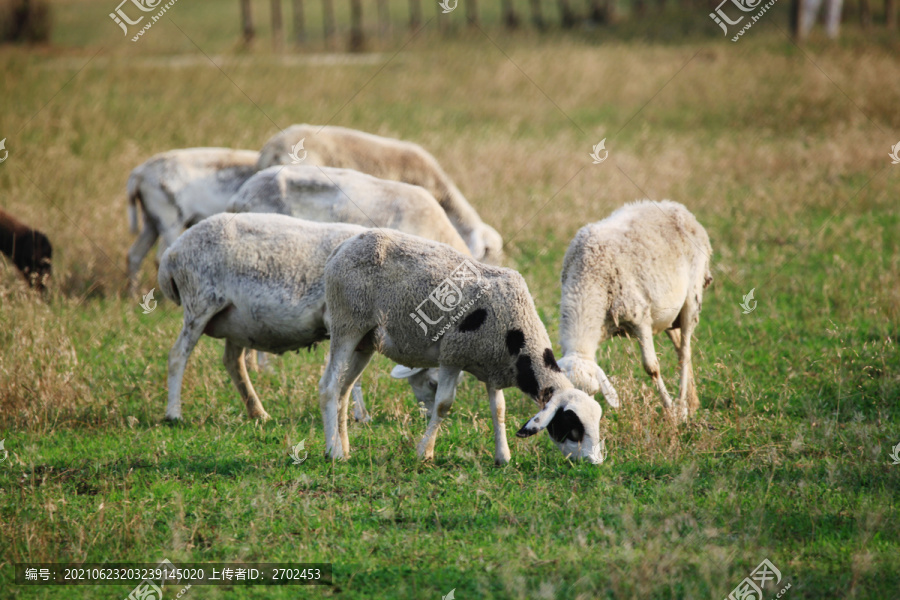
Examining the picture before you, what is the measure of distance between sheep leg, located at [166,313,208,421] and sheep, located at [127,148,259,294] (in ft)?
12.5

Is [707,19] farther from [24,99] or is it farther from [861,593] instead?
[861,593]

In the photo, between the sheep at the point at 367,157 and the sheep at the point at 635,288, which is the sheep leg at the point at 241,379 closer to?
the sheep at the point at 635,288

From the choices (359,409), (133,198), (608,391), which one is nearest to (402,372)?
(359,409)

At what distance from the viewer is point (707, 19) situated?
31.3m

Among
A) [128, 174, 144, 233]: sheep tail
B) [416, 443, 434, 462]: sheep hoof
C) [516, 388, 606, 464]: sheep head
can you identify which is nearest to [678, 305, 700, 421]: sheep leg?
[516, 388, 606, 464]: sheep head

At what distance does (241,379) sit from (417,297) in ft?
6.78

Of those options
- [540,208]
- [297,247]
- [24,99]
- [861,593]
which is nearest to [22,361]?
[297,247]

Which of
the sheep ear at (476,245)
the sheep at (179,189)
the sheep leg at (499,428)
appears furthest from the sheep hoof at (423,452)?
the sheep at (179,189)

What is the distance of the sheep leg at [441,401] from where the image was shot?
5996 mm

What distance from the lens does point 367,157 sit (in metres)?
9.95

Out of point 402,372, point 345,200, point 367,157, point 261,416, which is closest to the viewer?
point 402,372

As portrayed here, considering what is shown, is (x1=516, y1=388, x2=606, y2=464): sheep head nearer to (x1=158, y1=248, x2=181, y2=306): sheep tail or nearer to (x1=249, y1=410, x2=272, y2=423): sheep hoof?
(x1=249, y1=410, x2=272, y2=423): sheep hoof

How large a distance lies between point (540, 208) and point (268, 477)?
28.2ft

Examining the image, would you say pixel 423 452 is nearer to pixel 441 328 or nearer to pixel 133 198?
pixel 441 328
